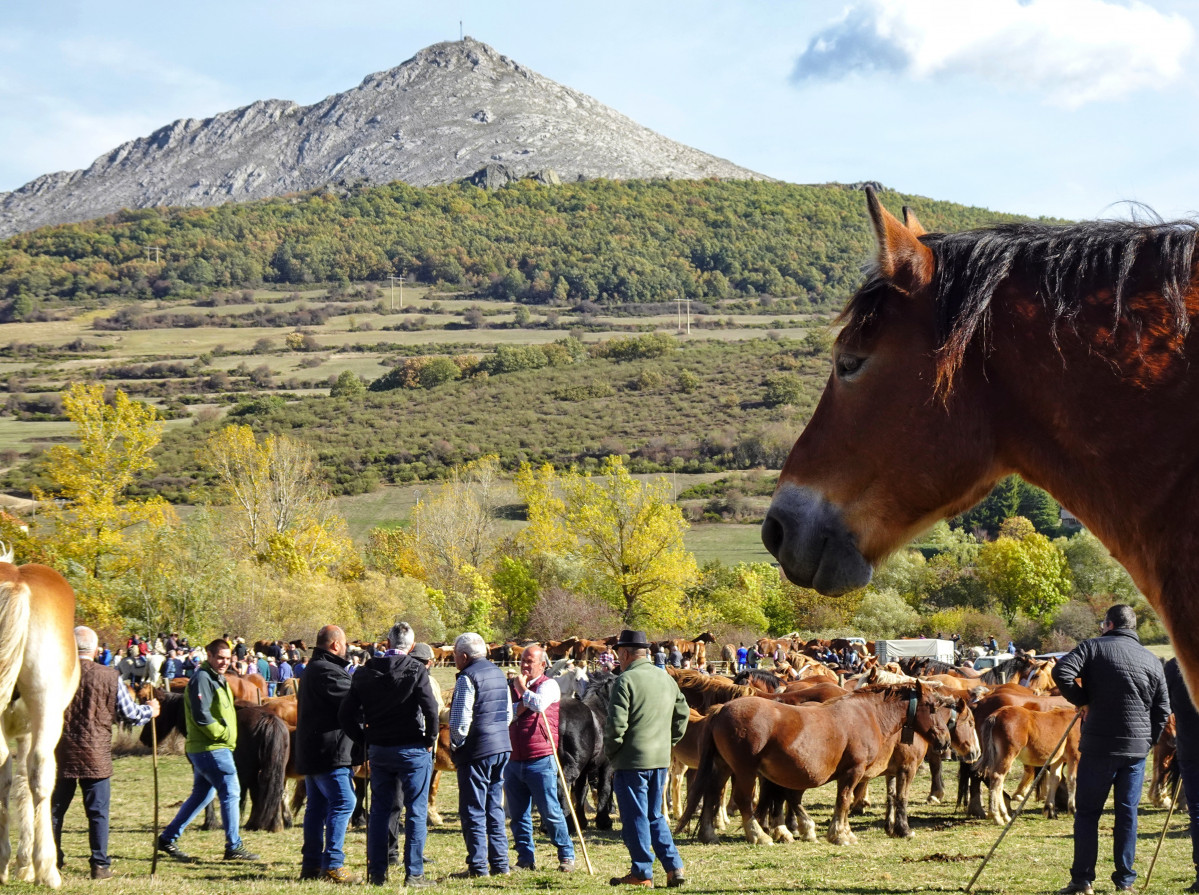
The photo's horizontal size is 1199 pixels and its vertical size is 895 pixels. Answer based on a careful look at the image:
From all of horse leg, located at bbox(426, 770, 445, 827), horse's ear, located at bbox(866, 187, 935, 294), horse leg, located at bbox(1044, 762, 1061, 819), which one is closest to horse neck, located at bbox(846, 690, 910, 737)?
horse leg, located at bbox(1044, 762, 1061, 819)

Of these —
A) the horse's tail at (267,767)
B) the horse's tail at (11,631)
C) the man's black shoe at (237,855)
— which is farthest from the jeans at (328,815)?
the horse's tail at (267,767)

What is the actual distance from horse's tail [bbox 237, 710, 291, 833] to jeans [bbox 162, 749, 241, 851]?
4.51ft

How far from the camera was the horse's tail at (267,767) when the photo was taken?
11312 mm

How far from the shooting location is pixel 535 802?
31.0 feet

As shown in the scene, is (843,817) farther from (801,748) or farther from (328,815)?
(328,815)

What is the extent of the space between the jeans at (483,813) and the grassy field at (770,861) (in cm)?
27

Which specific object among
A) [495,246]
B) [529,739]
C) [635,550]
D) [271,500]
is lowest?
[635,550]

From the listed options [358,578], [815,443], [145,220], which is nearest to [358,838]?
[815,443]

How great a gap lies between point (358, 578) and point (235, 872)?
42926 millimetres

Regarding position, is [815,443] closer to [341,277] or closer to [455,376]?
[455,376]

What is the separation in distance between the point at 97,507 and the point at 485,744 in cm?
2931

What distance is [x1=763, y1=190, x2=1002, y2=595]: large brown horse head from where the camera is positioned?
1.91 meters

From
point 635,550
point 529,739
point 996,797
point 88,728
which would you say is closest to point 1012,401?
point 529,739

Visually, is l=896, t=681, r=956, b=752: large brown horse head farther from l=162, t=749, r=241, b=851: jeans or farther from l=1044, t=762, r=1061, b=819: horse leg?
l=162, t=749, r=241, b=851: jeans
